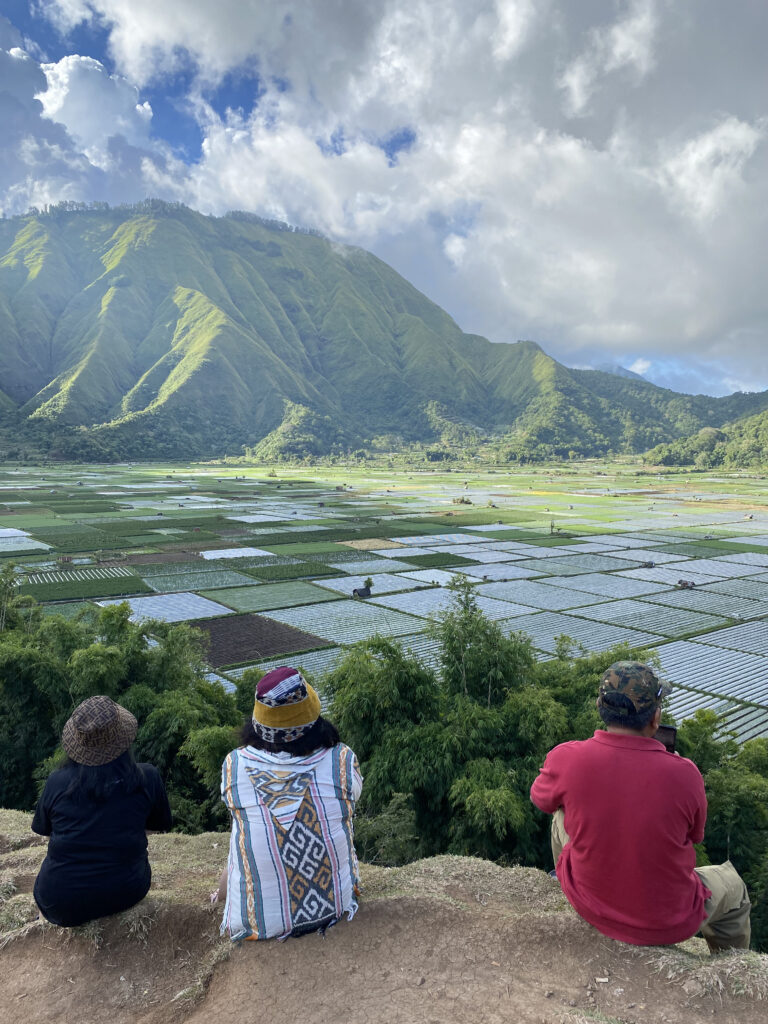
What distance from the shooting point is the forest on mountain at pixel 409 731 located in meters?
10.9

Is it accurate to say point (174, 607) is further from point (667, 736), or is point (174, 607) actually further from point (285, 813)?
point (667, 736)

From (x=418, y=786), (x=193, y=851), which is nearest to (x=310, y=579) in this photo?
(x=418, y=786)

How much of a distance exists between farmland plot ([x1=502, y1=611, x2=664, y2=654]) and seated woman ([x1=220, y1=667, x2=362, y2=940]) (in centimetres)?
2293

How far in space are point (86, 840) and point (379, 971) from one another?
255 cm

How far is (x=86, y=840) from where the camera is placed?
193 inches

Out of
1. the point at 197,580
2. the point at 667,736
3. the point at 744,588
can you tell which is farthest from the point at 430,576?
the point at 667,736

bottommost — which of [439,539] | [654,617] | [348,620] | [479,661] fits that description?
[348,620]

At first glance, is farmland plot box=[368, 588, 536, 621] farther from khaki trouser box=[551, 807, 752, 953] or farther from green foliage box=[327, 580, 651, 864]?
khaki trouser box=[551, 807, 752, 953]

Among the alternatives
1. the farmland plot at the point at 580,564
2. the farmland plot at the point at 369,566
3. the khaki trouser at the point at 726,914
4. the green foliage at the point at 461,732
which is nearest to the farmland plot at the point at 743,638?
the farmland plot at the point at 580,564

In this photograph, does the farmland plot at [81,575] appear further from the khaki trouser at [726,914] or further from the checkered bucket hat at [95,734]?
the khaki trouser at [726,914]

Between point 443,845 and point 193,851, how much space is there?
18.2ft

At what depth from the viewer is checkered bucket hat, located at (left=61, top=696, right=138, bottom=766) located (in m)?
4.76

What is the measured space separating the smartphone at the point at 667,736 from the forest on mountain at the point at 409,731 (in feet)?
21.4

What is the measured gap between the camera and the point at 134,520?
219ft
